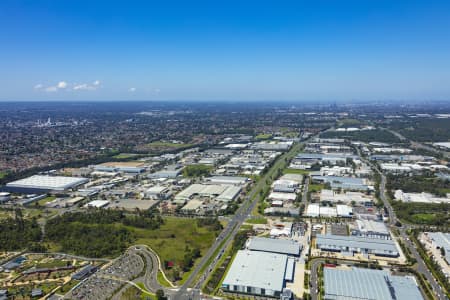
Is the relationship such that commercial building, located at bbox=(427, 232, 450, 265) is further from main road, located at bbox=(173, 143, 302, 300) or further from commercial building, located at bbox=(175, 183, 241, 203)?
commercial building, located at bbox=(175, 183, 241, 203)

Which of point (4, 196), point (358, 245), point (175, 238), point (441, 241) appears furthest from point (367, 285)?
point (4, 196)

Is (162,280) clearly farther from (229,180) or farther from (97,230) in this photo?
(229,180)

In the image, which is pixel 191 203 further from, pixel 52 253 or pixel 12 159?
pixel 12 159

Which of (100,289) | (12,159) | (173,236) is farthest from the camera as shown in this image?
(12,159)

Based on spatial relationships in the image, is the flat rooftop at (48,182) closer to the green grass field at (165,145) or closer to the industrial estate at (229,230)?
the industrial estate at (229,230)

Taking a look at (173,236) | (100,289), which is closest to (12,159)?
(173,236)

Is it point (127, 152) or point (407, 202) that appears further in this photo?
point (127, 152)

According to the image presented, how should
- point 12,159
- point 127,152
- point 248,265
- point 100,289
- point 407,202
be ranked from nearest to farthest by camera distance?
1. point 100,289
2. point 248,265
3. point 407,202
4. point 12,159
5. point 127,152

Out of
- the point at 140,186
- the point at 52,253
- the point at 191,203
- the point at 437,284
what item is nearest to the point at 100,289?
the point at 52,253
